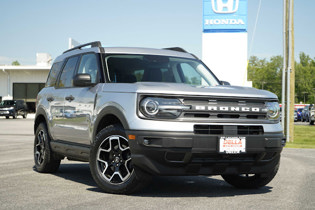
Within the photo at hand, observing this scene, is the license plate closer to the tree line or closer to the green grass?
the green grass

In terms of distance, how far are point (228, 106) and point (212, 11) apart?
34.3 m

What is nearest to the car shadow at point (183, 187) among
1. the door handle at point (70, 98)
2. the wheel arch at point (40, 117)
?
the wheel arch at point (40, 117)

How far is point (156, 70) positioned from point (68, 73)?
1600mm

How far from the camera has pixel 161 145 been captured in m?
5.61

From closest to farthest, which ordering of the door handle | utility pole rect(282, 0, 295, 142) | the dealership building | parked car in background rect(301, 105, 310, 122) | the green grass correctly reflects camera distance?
the door handle
the green grass
utility pole rect(282, 0, 295, 142)
parked car in background rect(301, 105, 310, 122)
the dealership building

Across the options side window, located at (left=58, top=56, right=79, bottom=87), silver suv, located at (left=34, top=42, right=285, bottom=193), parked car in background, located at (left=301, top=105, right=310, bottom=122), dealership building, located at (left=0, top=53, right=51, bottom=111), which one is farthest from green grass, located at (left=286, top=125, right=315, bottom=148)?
dealership building, located at (left=0, top=53, right=51, bottom=111)

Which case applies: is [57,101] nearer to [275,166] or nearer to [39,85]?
[275,166]

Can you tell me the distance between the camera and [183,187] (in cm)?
691

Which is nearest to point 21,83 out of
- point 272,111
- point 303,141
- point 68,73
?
point 303,141

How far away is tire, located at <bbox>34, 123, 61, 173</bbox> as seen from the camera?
8.23 metres

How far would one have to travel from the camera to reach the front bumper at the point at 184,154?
562 cm

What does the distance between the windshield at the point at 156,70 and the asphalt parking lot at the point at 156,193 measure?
4.77 ft

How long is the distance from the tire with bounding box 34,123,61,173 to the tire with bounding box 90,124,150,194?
2031mm

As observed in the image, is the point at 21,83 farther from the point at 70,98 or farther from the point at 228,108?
the point at 228,108
